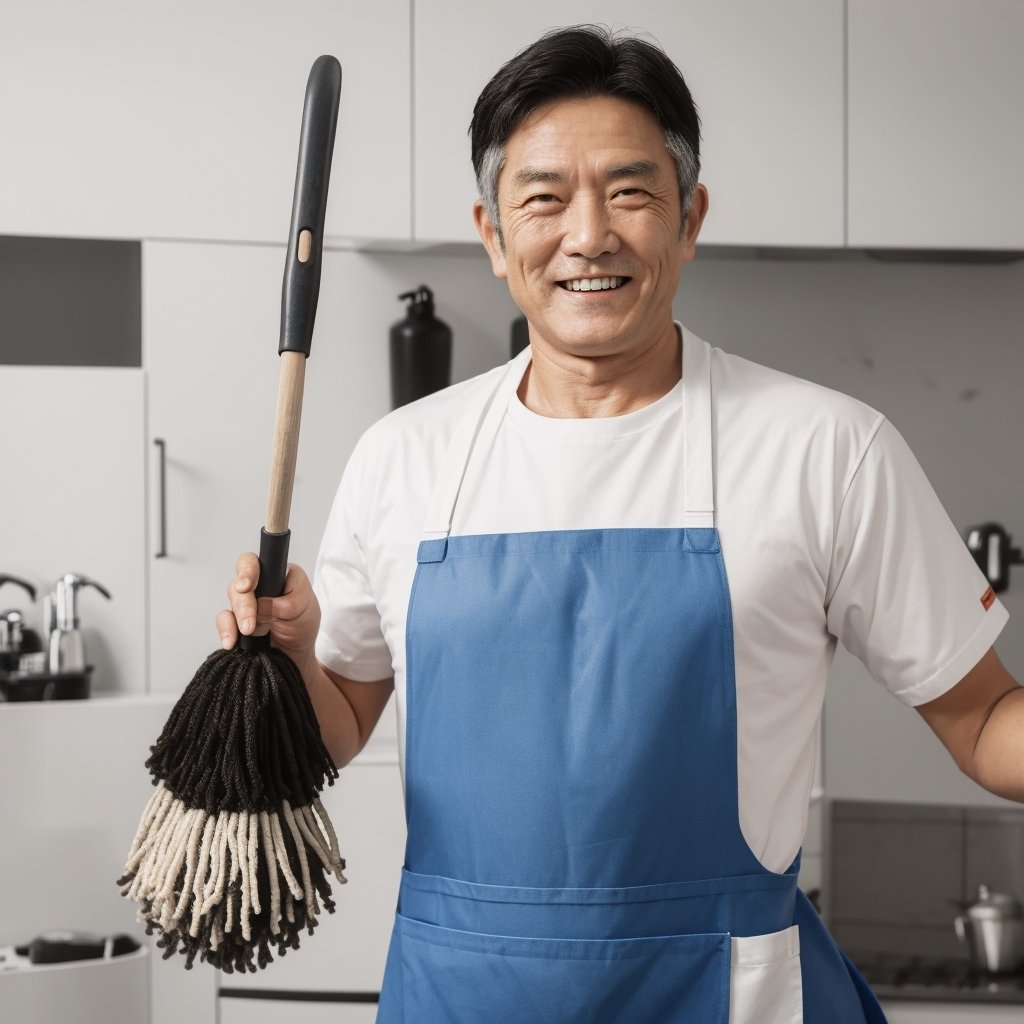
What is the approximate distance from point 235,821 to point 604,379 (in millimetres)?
486

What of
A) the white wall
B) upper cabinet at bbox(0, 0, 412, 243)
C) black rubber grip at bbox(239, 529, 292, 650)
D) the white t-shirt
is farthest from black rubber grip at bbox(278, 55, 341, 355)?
the white wall

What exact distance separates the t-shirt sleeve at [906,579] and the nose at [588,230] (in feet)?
0.90

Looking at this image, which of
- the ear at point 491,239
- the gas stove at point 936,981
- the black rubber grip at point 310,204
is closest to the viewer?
the black rubber grip at point 310,204

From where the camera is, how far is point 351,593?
114 cm

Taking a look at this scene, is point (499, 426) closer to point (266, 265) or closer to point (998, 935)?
point (266, 265)

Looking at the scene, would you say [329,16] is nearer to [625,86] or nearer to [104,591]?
[104,591]

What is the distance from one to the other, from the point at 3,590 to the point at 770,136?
1592 mm

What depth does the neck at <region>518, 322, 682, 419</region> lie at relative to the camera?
107 centimetres

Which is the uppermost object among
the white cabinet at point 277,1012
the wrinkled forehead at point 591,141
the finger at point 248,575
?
the wrinkled forehead at point 591,141

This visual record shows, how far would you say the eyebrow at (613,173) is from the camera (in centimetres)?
100

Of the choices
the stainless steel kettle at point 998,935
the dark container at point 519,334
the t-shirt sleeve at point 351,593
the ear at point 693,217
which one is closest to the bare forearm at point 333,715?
the t-shirt sleeve at point 351,593

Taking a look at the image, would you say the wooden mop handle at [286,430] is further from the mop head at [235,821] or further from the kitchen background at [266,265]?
the kitchen background at [266,265]

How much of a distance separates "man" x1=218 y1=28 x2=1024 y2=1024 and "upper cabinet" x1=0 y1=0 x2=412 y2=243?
1.12m

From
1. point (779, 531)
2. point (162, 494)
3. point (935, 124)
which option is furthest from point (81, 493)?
point (935, 124)
